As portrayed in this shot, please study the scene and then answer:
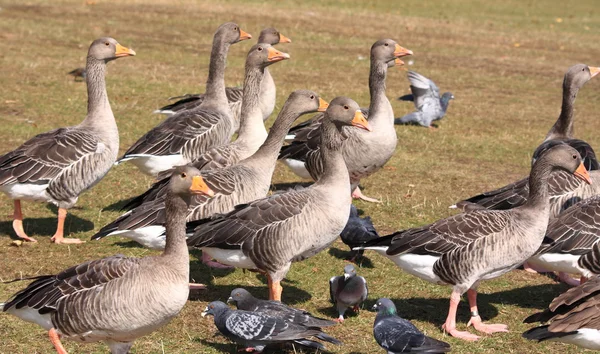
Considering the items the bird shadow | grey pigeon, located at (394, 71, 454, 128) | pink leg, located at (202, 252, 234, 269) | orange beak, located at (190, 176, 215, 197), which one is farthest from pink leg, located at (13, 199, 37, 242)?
grey pigeon, located at (394, 71, 454, 128)

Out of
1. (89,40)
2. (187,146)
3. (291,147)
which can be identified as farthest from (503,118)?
(89,40)

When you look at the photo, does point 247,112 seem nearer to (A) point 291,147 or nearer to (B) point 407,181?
(A) point 291,147

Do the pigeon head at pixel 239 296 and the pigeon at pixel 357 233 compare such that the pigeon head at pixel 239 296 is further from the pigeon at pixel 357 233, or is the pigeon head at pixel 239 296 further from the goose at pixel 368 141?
the goose at pixel 368 141

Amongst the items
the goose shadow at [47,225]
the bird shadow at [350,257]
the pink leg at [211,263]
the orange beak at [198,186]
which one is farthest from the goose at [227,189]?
the orange beak at [198,186]

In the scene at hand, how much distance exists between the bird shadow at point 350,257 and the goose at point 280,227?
1735 mm

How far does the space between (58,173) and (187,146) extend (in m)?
2.14

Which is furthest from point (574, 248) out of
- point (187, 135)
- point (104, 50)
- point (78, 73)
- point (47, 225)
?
point (78, 73)

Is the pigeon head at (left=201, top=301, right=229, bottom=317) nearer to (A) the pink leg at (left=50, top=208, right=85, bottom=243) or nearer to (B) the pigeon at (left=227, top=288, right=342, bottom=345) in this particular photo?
(B) the pigeon at (left=227, top=288, right=342, bottom=345)

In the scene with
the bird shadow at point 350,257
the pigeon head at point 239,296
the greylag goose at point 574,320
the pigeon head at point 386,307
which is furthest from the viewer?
the bird shadow at point 350,257

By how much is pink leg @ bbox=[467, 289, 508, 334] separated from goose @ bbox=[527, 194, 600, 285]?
0.81 meters

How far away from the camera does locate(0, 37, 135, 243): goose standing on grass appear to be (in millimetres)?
9703

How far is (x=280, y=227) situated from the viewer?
804 centimetres

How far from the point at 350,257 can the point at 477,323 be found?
7.22 feet

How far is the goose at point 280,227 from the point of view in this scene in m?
8.05
